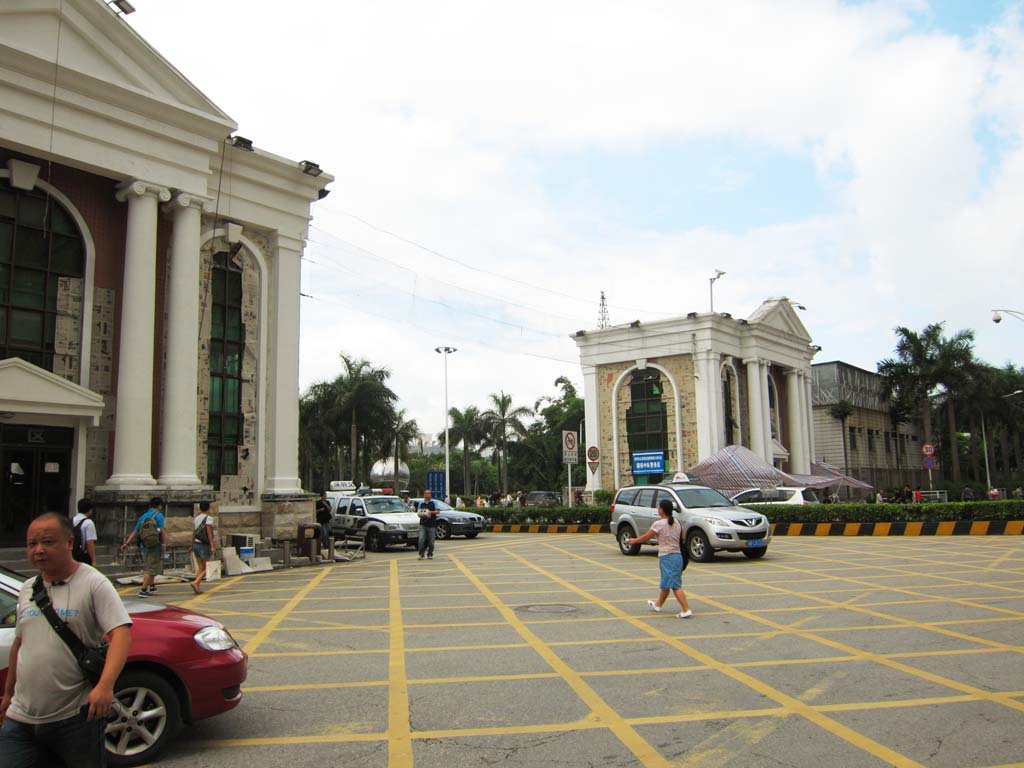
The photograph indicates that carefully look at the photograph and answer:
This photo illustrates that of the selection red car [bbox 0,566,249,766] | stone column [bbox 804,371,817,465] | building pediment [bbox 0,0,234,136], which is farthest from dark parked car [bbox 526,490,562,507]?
red car [bbox 0,566,249,766]

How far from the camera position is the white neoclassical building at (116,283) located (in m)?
16.5

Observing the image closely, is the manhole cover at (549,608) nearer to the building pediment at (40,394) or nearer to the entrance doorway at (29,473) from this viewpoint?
the entrance doorway at (29,473)

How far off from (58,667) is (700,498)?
16.2m

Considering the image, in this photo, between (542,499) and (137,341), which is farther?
(542,499)

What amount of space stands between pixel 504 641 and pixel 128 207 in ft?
48.4

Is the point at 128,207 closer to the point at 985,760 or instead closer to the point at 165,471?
the point at 165,471

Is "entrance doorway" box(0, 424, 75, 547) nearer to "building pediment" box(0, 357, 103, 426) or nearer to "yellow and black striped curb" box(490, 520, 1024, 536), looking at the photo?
"building pediment" box(0, 357, 103, 426)

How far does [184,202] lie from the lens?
61.6ft

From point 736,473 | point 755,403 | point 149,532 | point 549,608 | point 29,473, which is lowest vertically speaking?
point 549,608

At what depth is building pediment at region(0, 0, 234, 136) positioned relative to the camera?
16172 millimetres

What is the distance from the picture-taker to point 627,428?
142 feet

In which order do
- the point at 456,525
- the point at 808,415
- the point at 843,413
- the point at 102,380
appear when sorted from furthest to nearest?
the point at 843,413 < the point at 808,415 < the point at 456,525 < the point at 102,380

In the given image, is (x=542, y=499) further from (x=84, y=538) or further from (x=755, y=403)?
(x=84, y=538)

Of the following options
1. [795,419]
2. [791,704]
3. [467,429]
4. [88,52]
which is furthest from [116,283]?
[467,429]
